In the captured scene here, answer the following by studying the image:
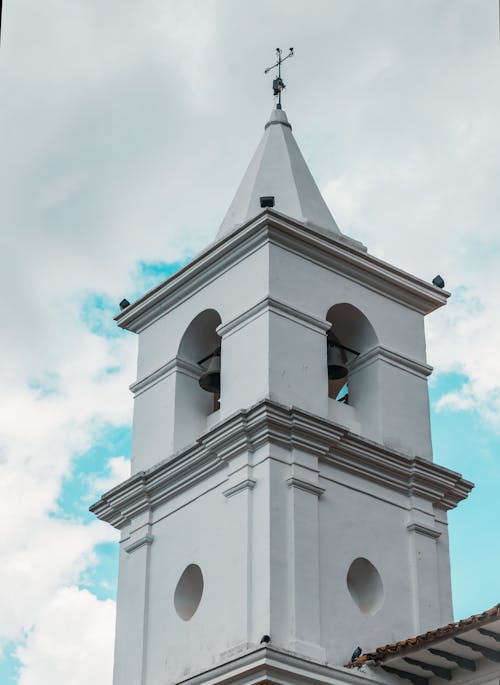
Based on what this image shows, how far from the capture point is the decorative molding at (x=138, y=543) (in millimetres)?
16703

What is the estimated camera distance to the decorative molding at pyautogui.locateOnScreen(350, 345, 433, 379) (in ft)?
57.0

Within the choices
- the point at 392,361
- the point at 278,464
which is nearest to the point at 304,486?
the point at 278,464

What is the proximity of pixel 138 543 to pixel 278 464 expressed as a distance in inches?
96.0

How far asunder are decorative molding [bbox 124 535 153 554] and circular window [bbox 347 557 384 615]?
253 centimetres

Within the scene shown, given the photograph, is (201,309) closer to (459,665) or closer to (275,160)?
(275,160)

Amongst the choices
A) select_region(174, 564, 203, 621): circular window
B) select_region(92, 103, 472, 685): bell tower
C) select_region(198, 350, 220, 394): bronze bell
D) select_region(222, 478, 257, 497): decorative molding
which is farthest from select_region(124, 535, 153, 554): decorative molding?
select_region(198, 350, 220, 394): bronze bell

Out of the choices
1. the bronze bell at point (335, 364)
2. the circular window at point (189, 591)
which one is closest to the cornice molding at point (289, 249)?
the bronze bell at point (335, 364)

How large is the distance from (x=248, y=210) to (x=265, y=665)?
666cm

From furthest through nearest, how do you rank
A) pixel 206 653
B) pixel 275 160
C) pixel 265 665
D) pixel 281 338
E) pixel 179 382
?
1. pixel 275 160
2. pixel 179 382
3. pixel 281 338
4. pixel 206 653
5. pixel 265 665

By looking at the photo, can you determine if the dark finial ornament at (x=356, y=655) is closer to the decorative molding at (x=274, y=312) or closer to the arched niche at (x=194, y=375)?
the arched niche at (x=194, y=375)

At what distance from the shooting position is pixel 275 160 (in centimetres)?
1902

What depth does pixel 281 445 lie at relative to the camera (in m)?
15.5

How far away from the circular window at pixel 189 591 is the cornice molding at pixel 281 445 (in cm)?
103

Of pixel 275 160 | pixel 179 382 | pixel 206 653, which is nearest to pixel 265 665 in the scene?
pixel 206 653
